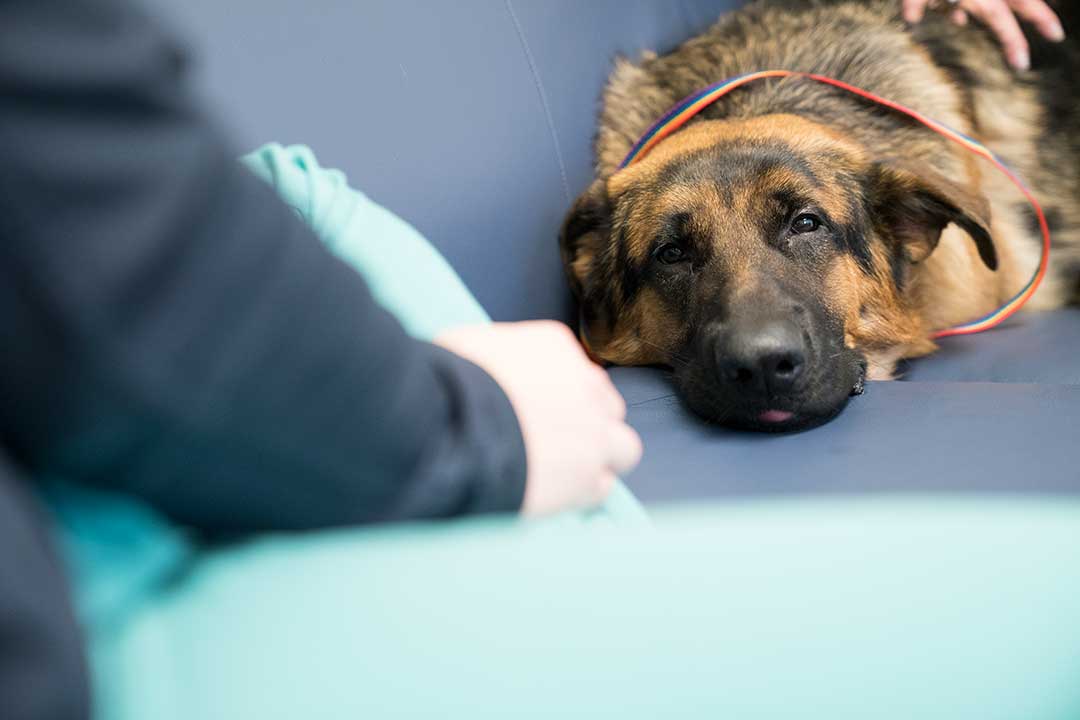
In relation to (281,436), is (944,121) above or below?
below

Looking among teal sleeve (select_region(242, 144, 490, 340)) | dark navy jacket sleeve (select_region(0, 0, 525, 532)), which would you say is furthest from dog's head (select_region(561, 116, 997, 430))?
dark navy jacket sleeve (select_region(0, 0, 525, 532))

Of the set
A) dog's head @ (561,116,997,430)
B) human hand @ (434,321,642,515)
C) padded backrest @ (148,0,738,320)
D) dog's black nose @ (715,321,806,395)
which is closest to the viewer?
human hand @ (434,321,642,515)

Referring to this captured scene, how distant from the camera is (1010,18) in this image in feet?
7.80

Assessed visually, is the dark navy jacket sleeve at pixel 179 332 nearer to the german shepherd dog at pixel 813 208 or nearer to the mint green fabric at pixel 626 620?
the mint green fabric at pixel 626 620


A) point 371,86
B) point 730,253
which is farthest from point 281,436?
point 730,253

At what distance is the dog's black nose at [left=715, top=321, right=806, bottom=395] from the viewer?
1479 millimetres

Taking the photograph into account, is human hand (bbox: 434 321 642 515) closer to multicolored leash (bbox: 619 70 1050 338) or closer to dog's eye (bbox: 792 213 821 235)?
dog's eye (bbox: 792 213 821 235)

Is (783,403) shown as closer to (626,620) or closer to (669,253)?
(669,253)

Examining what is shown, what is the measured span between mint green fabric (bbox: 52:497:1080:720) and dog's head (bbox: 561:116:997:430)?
97 cm

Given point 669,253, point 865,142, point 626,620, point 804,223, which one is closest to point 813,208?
point 804,223

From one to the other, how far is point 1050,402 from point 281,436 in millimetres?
1209

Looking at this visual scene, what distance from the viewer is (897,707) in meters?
0.53

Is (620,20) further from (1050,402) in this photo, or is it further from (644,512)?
(644,512)

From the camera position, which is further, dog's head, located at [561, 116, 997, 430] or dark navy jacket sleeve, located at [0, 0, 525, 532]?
dog's head, located at [561, 116, 997, 430]
